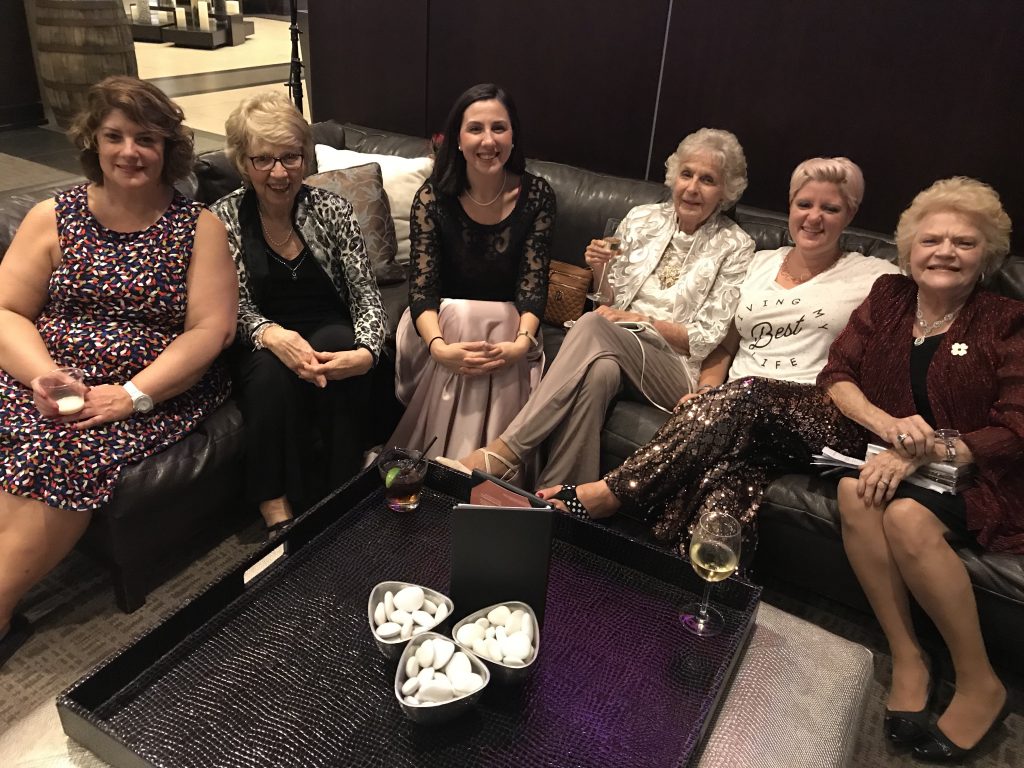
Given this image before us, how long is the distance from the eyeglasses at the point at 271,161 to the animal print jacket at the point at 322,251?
12cm

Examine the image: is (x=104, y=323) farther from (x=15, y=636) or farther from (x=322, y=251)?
(x=15, y=636)

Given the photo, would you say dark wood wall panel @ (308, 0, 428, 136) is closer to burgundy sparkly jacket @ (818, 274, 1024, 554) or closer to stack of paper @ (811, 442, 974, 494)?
burgundy sparkly jacket @ (818, 274, 1024, 554)

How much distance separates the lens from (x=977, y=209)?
174cm

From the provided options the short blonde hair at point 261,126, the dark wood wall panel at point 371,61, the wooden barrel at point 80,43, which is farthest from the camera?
the wooden barrel at point 80,43

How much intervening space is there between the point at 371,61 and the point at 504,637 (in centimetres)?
304

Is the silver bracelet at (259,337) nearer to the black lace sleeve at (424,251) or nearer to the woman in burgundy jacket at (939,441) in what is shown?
the black lace sleeve at (424,251)

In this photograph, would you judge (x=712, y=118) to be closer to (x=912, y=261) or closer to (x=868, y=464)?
(x=912, y=261)

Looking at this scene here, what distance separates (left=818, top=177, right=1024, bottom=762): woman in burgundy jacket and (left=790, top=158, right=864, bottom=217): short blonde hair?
19cm

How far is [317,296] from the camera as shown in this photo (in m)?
2.21

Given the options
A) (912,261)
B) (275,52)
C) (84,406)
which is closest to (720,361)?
(912,261)

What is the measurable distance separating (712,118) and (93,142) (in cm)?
200

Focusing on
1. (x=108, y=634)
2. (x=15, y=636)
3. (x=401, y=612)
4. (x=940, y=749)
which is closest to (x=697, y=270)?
(x=940, y=749)

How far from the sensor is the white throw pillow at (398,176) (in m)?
2.74

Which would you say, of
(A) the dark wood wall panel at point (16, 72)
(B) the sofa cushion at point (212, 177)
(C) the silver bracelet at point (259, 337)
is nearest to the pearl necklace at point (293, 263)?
(C) the silver bracelet at point (259, 337)
